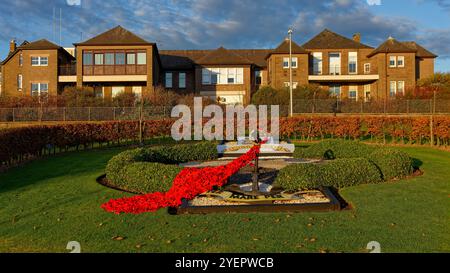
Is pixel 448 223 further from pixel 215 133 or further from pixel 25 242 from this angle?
pixel 215 133

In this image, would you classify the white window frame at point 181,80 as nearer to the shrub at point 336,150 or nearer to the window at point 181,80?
the window at point 181,80

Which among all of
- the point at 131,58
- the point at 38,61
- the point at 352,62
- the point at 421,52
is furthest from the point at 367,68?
the point at 38,61

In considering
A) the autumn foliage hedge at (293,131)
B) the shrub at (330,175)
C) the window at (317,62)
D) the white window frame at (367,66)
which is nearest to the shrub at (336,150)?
the shrub at (330,175)

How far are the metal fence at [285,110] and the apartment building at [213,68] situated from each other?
5.30 meters

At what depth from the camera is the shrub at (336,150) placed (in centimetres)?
1396

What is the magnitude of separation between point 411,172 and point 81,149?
52.8ft

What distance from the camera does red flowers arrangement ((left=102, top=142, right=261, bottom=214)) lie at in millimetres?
7938

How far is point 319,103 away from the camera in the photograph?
32.6 m

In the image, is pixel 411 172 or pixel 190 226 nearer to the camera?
pixel 190 226

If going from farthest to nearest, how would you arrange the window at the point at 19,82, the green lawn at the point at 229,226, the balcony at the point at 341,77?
the window at the point at 19,82
the balcony at the point at 341,77
the green lawn at the point at 229,226

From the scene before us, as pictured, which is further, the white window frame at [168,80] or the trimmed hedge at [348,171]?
the white window frame at [168,80]

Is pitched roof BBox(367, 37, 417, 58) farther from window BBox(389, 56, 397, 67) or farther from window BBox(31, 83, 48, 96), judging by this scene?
window BBox(31, 83, 48, 96)

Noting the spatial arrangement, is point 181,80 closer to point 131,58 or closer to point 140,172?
point 131,58
